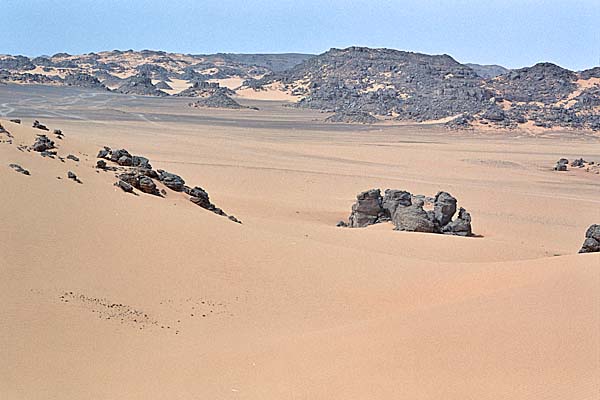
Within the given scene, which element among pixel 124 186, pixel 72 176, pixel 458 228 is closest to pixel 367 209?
pixel 458 228

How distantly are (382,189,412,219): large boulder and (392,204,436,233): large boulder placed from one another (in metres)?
0.84

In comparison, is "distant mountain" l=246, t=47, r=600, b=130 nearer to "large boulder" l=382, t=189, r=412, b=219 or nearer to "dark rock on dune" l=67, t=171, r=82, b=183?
"large boulder" l=382, t=189, r=412, b=219

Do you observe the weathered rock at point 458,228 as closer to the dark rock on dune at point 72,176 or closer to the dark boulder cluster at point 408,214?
the dark boulder cluster at point 408,214

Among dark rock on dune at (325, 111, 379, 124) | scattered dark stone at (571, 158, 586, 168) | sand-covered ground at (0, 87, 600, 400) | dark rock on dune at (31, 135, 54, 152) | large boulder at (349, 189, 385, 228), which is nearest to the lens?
sand-covered ground at (0, 87, 600, 400)

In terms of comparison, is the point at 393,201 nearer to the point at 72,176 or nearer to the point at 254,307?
the point at 72,176

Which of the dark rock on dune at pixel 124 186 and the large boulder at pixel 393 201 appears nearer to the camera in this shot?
the dark rock on dune at pixel 124 186

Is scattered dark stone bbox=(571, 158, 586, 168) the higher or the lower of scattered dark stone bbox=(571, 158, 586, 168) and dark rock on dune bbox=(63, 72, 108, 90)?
the lower

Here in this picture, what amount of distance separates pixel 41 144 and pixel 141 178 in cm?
263

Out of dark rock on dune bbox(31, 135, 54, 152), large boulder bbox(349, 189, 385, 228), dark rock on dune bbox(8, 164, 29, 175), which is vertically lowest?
large boulder bbox(349, 189, 385, 228)

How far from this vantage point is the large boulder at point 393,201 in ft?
64.3

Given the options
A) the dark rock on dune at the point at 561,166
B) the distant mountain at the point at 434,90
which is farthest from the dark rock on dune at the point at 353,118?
the dark rock on dune at the point at 561,166

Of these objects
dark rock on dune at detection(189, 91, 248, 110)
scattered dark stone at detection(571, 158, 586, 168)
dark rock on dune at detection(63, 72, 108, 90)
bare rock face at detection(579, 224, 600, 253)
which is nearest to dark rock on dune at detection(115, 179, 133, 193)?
bare rock face at detection(579, 224, 600, 253)

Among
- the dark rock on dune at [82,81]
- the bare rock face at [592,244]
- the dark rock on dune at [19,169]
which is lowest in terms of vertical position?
the bare rock face at [592,244]

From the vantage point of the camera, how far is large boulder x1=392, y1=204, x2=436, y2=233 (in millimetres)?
17859
